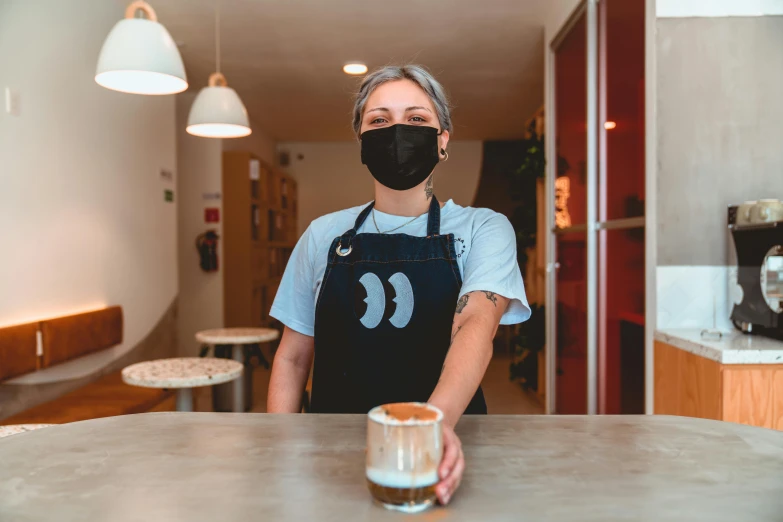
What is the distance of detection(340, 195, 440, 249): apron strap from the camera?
1413 mm

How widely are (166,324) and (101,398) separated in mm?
1697

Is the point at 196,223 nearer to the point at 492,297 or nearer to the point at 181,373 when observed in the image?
the point at 181,373

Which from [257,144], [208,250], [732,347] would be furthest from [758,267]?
[257,144]

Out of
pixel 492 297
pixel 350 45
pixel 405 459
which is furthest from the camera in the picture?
pixel 350 45

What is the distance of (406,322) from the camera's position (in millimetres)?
1336

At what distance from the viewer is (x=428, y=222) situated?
4.73 feet

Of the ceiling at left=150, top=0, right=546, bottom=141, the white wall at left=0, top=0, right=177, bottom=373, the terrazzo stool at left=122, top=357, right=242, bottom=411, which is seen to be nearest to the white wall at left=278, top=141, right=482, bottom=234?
the ceiling at left=150, top=0, right=546, bottom=141

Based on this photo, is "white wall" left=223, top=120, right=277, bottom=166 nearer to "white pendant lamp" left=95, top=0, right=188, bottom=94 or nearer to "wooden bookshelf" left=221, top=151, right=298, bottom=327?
"wooden bookshelf" left=221, top=151, right=298, bottom=327

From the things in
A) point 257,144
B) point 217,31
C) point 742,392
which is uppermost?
point 217,31

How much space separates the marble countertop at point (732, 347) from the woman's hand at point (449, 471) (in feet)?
4.76

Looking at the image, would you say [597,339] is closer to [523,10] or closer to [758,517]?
[523,10]

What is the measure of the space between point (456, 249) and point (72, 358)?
9.20ft

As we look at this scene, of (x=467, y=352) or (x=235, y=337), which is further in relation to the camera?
(x=235, y=337)

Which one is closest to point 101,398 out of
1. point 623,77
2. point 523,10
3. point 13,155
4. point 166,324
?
point 13,155
